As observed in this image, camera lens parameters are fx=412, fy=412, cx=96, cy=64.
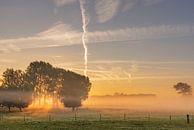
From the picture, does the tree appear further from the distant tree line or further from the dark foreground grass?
the dark foreground grass

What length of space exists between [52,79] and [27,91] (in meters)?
20.6

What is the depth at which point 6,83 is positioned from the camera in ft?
563

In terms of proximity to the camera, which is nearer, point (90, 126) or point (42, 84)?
point (90, 126)

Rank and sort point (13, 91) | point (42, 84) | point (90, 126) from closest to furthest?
point (90, 126) < point (13, 91) < point (42, 84)

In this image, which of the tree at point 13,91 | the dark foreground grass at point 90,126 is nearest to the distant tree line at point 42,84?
the tree at point 13,91

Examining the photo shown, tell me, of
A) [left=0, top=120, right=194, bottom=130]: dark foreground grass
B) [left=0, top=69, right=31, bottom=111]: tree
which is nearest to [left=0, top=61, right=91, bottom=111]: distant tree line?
[left=0, top=69, right=31, bottom=111]: tree

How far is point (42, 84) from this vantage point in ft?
618

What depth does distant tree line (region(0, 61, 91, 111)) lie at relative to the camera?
16265cm

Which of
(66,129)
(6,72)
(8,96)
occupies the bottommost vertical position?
(66,129)

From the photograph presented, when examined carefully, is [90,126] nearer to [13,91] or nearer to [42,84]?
[13,91]

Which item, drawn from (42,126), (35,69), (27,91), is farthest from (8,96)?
(42,126)

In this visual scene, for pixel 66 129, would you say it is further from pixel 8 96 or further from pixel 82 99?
pixel 82 99

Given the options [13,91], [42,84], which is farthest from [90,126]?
[42,84]

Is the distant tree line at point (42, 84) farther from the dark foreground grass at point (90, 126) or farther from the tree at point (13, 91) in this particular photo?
the dark foreground grass at point (90, 126)
